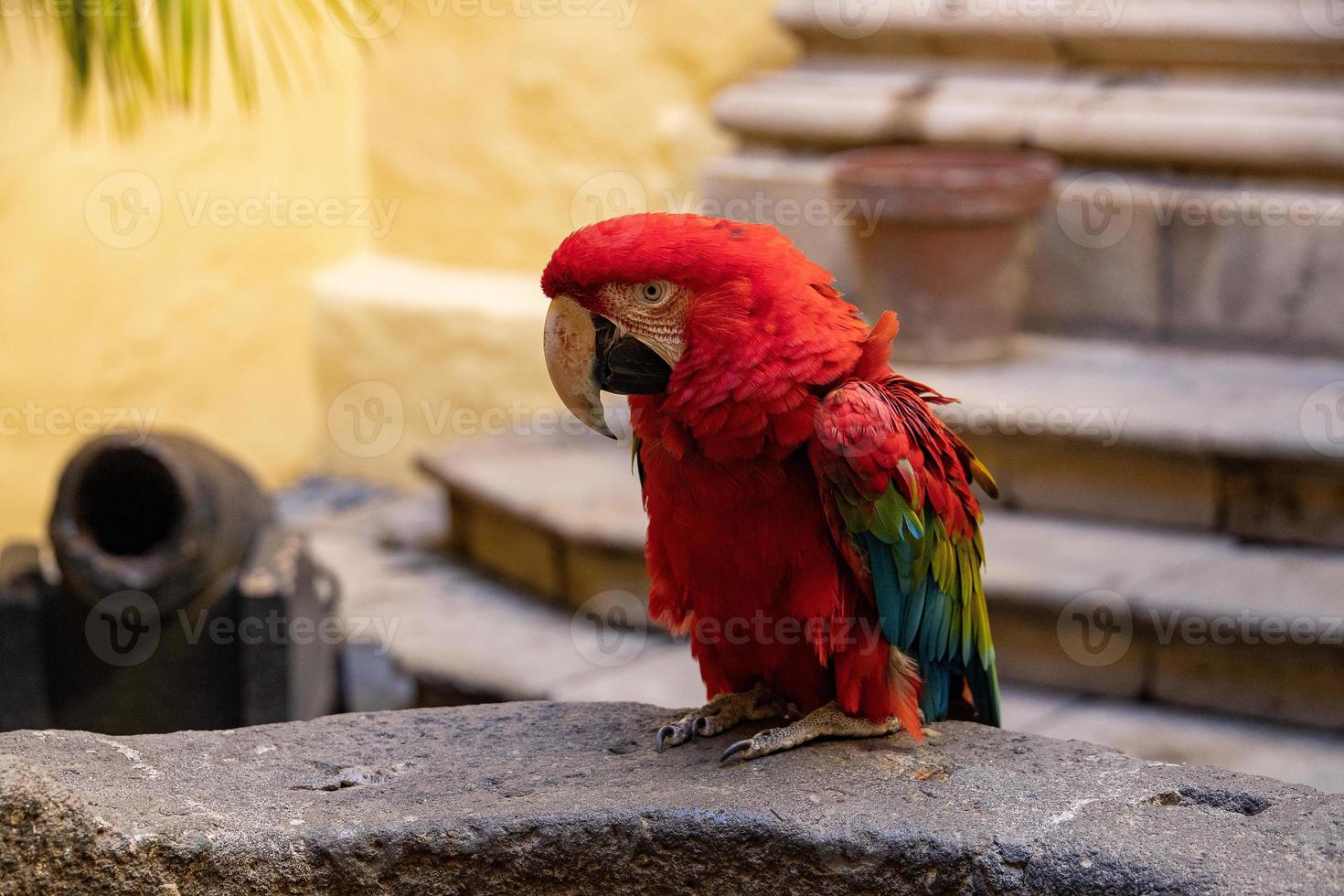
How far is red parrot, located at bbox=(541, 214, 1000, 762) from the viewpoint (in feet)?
5.94

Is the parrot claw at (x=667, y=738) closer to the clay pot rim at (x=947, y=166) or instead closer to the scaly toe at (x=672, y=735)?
the scaly toe at (x=672, y=735)

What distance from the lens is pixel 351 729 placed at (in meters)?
2.05

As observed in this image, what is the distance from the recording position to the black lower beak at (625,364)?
1.83 m

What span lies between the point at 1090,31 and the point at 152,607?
3.10m

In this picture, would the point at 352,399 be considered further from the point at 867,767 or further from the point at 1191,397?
the point at 867,767

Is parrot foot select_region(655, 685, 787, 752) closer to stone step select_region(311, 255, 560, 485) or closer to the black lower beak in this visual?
the black lower beak

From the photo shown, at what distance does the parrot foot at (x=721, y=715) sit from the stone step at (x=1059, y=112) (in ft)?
8.93

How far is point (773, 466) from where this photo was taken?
188 centimetres

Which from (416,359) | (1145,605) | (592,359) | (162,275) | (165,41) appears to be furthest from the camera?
(416,359)

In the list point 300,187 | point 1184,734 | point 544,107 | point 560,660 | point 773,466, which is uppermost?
point 544,107

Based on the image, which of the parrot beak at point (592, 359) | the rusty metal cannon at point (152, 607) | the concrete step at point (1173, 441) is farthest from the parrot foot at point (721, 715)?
the concrete step at point (1173, 441)

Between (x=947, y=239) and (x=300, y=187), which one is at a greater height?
(x=300, y=187)

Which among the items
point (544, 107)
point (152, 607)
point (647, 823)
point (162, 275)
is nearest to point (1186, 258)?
point (544, 107)

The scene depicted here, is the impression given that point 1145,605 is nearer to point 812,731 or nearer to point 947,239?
point 947,239
